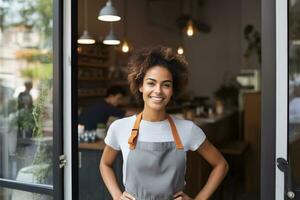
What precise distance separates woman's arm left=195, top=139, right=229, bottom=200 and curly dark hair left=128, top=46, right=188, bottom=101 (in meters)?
0.30

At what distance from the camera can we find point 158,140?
66.5 inches

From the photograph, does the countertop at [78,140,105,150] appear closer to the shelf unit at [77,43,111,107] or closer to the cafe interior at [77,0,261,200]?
the cafe interior at [77,0,261,200]

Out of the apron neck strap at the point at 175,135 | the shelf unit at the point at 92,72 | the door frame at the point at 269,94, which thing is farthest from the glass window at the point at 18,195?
the shelf unit at the point at 92,72

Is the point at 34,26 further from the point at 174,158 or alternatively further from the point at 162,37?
the point at 162,37

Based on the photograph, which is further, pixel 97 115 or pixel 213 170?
pixel 97 115

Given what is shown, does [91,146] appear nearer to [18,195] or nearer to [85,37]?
[18,195]

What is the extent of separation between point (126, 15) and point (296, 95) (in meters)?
6.35

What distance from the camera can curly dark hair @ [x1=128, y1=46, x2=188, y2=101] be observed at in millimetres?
1710

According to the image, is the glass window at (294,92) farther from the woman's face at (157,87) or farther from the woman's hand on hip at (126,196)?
the woman's hand on hip at (126,196)

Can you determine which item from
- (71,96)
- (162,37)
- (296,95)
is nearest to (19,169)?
(71,96)

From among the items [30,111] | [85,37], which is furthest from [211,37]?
[30,111]

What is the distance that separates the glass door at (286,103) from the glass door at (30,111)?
1.26 m

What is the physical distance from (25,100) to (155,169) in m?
1.74

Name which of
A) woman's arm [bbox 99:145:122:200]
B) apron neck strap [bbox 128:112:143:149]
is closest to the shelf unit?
woman's arm [bbox 99:145:122:200]
